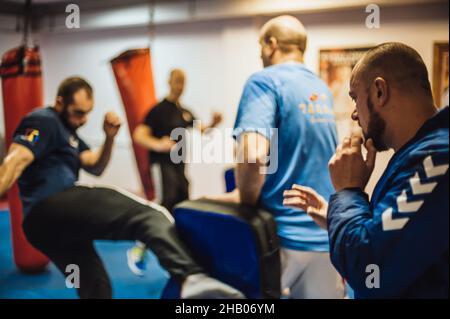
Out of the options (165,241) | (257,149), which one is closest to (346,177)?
(257,149)

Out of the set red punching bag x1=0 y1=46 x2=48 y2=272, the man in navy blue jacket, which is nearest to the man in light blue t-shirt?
the man in navy blue jacket

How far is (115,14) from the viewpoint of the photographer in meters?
3.78

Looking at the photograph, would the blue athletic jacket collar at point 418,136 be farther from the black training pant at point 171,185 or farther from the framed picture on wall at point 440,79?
the black training pant at point 171,185

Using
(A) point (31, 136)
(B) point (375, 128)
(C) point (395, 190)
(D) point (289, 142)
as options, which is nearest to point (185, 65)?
(A) point (31, 136)

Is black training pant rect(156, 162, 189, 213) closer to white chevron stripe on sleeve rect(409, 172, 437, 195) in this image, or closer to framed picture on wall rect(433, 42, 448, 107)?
framed picture on wall rect(433, 42, 448, 107)

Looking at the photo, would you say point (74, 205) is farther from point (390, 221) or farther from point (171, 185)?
point (171, 185)

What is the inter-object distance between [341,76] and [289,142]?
1.73ft

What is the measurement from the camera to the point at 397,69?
958 millimetres

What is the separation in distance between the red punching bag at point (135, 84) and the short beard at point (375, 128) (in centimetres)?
198

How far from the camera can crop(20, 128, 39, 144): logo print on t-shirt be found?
1.87m

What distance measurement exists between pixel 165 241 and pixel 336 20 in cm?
192

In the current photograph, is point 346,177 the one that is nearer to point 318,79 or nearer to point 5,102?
point 318,79

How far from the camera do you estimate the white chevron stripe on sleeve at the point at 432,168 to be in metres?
0.84

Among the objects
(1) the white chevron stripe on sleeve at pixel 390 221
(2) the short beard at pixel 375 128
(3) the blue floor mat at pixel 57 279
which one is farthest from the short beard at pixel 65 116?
(1) the white chevron stripe on sleeve at pixel 390 221
